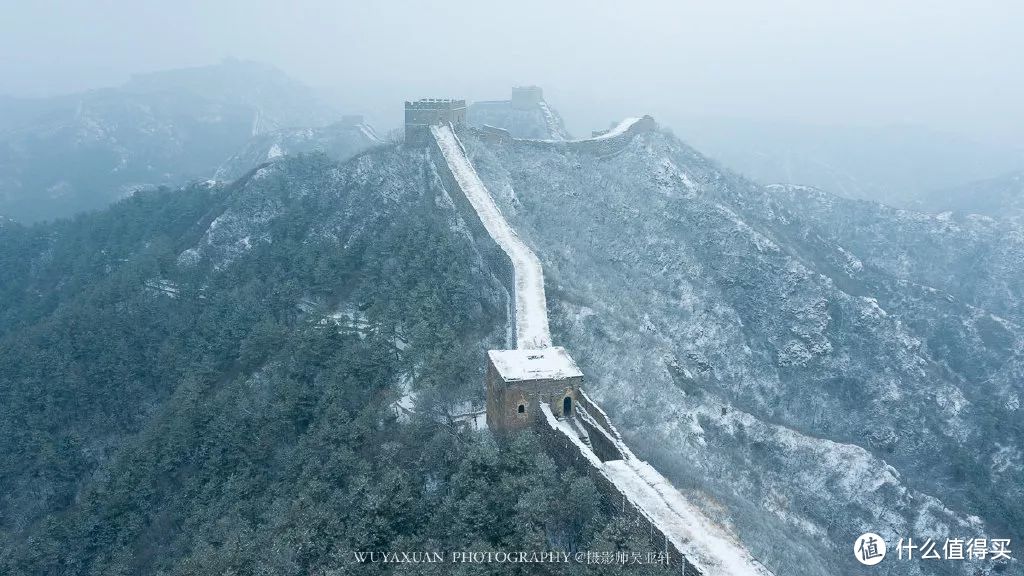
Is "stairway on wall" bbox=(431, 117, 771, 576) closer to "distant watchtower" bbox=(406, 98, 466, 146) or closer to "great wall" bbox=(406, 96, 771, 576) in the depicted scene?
"great wall" bbox=(406, 96, 771, 576)

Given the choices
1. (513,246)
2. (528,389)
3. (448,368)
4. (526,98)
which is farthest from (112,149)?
(528,389)

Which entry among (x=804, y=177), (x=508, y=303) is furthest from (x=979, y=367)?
(x=804, y=177)

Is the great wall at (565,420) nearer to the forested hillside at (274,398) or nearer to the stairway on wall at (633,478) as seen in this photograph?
the stairway on wall at (633,478)

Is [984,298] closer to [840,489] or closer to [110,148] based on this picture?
[840,489]

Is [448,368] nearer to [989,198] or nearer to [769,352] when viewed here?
[769,352]

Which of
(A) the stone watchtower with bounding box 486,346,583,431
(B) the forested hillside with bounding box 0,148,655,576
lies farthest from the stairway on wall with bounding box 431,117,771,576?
(B) the forested hillside with bounding box 0,148,655,576
